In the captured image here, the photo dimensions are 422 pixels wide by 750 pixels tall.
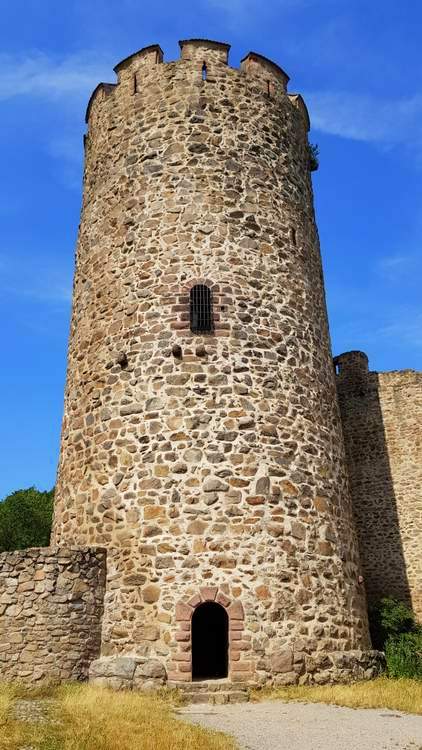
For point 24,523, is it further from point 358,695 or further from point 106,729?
point 106,729

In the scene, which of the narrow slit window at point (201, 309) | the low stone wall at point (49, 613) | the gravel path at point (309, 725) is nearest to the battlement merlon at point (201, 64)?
the narrow slit window at point (201, 309)

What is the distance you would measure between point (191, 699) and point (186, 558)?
198 cm

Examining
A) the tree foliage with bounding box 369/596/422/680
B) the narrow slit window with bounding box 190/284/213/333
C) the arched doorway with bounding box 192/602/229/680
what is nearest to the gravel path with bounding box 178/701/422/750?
the tree foliage with bounding box 369/596/422/680

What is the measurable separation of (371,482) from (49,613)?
15494mm

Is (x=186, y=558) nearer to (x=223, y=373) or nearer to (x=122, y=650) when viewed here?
(x=122, y=650)

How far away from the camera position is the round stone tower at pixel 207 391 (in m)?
10.4

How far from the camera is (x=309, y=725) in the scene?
7.82 m

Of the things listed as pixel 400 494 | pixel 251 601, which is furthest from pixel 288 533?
pixel 400 494

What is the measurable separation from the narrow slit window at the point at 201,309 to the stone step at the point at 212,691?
5.65 metres

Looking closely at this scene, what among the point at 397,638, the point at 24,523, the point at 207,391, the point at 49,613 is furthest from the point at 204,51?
the point at 24,523

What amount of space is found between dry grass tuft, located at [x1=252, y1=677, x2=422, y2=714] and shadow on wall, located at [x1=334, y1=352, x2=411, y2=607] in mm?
11532

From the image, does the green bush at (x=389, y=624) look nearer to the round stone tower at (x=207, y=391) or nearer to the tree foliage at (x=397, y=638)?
the tree foliage at (x=397, y=638)

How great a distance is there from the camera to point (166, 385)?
11.4 meters

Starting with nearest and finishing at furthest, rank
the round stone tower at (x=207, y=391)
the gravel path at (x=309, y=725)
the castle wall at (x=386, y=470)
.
Result: the gravel path at (x=309, y=725) → the round stone tower at (x=207, y=391) → the castle wall at (x=386, y=470)
